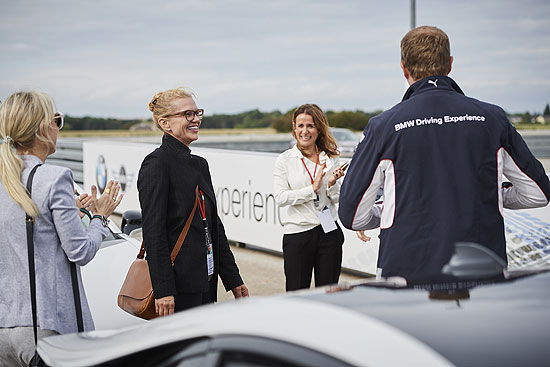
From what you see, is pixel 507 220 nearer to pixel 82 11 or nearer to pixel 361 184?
pixel 361 184

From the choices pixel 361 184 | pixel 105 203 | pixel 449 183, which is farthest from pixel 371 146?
pixel 105 203

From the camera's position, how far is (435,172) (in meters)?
2.92

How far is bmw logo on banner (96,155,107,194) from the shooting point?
16.2 m

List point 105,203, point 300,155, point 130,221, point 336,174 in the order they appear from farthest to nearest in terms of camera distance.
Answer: point 130,221 < point 300,155 < point 336,174 < point 105,203

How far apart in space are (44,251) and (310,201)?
275 cm

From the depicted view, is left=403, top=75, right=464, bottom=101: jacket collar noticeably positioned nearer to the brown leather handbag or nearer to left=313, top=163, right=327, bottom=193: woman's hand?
the brown leather handbag

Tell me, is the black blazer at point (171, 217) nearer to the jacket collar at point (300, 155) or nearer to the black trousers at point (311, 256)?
the black trousers at point (311, 256)

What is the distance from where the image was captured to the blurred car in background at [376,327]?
5.08ft

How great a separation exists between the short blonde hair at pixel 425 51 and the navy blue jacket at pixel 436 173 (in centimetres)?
8

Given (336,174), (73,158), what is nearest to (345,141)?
(73,158)

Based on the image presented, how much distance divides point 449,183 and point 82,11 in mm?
90803

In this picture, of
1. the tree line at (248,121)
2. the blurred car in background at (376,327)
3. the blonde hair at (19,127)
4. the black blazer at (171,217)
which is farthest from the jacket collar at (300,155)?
the tree line at (248,121)

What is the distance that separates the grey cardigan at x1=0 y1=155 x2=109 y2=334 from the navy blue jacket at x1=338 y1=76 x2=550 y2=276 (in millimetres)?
1220

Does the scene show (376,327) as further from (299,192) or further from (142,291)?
(299,192)
